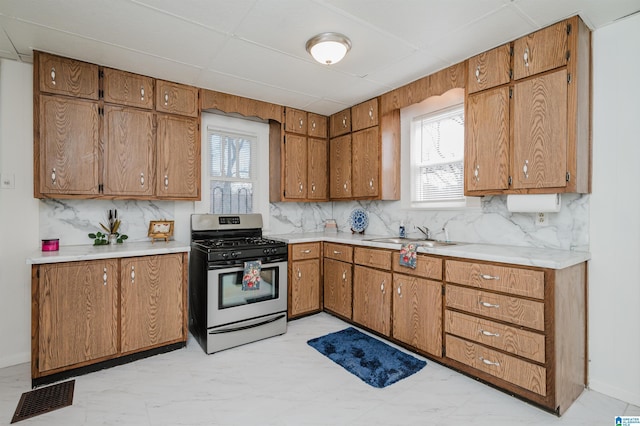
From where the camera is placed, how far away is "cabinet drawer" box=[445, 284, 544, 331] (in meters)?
2.09

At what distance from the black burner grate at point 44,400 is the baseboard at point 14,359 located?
2.15 ft

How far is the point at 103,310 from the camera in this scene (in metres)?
2.60

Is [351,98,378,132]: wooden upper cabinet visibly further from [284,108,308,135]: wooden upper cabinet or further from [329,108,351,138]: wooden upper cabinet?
[284,108,308,135]: wooden upper cabinet

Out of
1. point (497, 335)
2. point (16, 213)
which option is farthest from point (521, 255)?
point (16, 213)

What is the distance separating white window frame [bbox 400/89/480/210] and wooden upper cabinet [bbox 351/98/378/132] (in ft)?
1.08

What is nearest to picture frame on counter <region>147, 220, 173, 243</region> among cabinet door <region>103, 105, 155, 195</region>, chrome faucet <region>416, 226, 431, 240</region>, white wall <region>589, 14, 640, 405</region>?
cabinet door <region>103, 105, 155, 195</region>

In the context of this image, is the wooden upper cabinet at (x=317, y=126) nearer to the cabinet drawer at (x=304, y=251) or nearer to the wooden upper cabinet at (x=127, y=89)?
the cabinet drawer at (x=304, y=251)

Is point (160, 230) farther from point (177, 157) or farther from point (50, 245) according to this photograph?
point (50, 245)

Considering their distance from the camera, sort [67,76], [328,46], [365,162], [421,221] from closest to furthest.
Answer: [328,46], [67,76], [421,221], [365,162]

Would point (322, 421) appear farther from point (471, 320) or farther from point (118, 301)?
point (118, 301)

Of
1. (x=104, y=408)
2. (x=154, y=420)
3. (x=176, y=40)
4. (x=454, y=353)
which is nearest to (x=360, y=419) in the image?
(x=454, y=353)

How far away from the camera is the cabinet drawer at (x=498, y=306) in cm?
209

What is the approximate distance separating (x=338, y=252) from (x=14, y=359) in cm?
306

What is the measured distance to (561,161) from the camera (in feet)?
7.30
